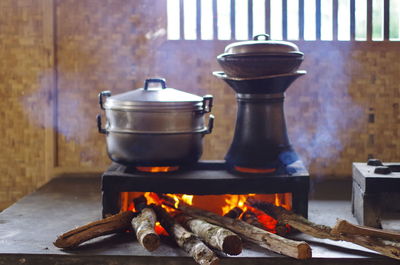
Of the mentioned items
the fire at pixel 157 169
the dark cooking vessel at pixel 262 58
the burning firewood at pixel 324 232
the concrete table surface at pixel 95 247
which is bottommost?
the concrete table surface at pixel 95 247

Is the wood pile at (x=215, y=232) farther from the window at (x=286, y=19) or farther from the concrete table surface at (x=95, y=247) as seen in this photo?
the window at (x=286, y=19)

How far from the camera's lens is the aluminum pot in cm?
300

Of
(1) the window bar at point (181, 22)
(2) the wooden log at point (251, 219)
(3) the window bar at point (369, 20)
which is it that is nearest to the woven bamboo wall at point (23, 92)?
(1) the window bar at point (181, 22)

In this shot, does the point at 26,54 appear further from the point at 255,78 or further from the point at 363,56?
the point at 363,56

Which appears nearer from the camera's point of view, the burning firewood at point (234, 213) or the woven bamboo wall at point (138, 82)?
the burning firewood at point (234, 213)

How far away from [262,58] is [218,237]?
3.27 feet

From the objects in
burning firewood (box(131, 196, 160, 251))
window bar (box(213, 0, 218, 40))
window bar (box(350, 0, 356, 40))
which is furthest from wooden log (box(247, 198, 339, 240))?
window bar (box(350, 0, 356, 40))

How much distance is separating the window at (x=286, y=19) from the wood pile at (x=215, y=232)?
70.2 inches

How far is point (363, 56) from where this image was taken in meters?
4.37

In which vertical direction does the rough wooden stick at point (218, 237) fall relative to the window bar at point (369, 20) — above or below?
below

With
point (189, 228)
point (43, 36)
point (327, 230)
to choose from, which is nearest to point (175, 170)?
point (189, 228)

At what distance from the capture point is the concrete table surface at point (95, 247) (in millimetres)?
2518

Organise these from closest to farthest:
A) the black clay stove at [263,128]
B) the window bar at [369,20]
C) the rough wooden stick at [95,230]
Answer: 1. the rough wooden stick at [95,230]
2. the black clay stove at [263,128]
3. the window bar at [369,20]

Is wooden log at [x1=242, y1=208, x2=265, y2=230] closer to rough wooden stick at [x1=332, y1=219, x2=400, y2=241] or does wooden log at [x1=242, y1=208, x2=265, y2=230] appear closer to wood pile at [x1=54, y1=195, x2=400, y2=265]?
wood pile at [x1=54, y1=195, x2=400, y2=265]
